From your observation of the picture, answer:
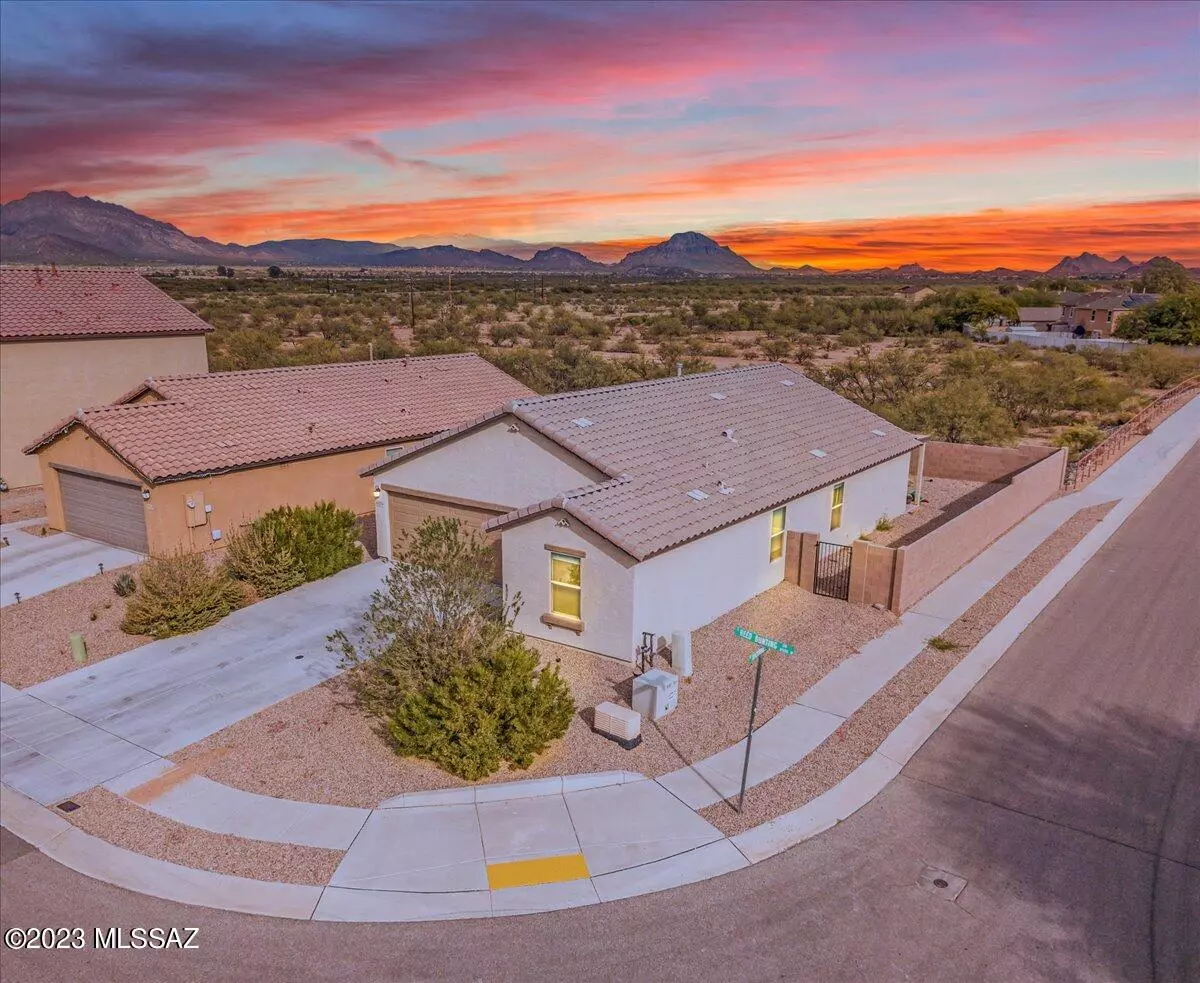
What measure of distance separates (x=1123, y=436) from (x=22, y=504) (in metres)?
37.5

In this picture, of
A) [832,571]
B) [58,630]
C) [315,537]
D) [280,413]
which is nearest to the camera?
[58,630]

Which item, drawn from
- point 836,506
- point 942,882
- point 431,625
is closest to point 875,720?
point 942,882

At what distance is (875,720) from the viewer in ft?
43.5

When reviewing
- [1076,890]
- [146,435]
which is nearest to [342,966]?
[1076,890]

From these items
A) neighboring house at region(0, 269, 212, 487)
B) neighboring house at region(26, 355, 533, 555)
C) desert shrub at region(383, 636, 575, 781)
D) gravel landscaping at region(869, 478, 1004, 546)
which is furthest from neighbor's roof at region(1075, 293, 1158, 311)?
desert shrub at region(383, 636, 575, 781)

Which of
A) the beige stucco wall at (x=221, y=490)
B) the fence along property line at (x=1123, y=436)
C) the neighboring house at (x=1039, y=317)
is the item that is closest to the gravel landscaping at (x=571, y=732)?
the beige stucco wall at (x=221, y=490)

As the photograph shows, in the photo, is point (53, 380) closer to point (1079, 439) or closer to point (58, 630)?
point (58, 630)

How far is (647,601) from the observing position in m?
15.0

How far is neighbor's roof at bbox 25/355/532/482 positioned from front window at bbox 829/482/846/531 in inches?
458

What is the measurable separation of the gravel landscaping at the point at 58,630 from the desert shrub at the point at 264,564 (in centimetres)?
230

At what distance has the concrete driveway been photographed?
19314mm

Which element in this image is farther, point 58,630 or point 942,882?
point 58,630

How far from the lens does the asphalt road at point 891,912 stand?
8430mm

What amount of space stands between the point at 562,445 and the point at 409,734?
260 inches
